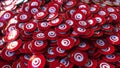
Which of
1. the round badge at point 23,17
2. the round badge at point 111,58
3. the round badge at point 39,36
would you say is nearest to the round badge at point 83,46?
the round badge at point 111,58

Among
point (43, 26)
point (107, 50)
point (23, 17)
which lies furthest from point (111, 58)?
point (23, 17)

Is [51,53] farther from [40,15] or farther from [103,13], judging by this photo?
[103,13]

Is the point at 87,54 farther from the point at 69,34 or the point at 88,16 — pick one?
the point at 88,16

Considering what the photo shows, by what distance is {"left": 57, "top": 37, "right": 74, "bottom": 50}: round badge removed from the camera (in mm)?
1505

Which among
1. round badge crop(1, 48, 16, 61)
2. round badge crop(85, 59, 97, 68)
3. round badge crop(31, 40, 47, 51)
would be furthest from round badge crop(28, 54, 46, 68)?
round badge crop(85, 59, 97, 68)

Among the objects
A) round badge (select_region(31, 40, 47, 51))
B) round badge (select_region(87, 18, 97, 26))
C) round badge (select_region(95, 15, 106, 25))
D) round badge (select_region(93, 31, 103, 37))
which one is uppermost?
round badge (select_region(31, 40, 47, 51))

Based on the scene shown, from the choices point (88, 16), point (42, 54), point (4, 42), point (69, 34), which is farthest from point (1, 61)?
point (88, 16)

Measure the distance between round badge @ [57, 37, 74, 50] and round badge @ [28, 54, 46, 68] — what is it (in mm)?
139

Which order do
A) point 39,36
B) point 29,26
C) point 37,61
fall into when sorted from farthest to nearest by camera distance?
point 29,26 < point 39,36 < point 37,61

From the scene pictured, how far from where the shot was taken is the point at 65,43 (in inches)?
60.3

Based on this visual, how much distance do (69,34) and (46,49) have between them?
0.61 feet

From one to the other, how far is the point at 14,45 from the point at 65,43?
0.34 metres

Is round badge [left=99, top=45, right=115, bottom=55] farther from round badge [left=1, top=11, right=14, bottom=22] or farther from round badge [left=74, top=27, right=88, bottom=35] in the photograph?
round badge [left=1, top=11, right=14, bottom=22]

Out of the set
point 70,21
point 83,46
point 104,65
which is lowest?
point 104,65
